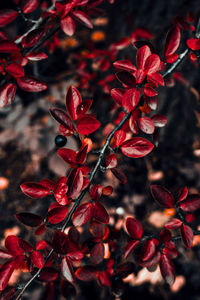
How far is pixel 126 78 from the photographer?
65 centimetres

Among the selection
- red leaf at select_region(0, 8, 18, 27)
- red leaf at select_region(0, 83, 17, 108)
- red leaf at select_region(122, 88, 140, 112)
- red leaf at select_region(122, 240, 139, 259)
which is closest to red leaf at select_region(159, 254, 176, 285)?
red leaf at select_region(122, 240, 139, 259)

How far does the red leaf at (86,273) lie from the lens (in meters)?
0.76

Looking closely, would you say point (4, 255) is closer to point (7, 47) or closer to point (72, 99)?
point (72, 99)

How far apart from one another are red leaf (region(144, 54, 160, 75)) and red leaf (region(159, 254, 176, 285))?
0.63 metres

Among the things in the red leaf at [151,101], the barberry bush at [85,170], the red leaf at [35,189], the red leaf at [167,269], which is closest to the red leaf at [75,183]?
the barberry bush at [85,170]

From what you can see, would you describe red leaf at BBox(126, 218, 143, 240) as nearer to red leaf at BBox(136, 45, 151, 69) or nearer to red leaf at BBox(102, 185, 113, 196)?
red leaf at BBox(102, 185, 113, 196)

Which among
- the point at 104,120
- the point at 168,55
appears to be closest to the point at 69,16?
the point at 168,55

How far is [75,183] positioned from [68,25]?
0.52m

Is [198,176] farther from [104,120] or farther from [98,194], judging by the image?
[98,194]

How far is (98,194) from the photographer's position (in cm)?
66

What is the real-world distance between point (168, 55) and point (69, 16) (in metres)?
0.36

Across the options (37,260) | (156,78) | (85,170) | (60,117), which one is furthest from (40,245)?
(156,78)

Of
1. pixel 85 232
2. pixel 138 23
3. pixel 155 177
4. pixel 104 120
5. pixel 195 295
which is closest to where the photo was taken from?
pixel 195 295

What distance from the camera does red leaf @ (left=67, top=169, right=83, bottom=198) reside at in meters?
0.59
